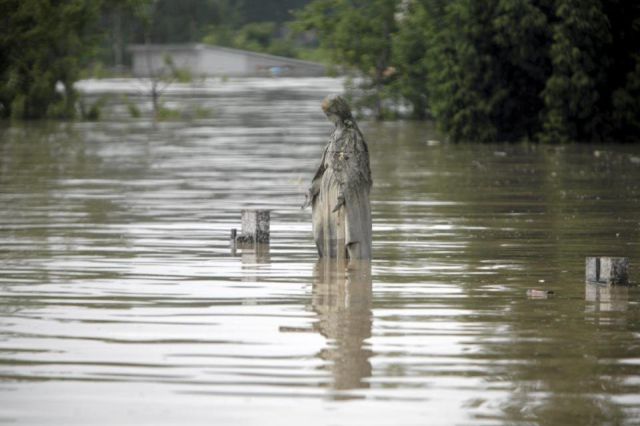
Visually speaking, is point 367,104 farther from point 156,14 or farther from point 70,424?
point 156,14

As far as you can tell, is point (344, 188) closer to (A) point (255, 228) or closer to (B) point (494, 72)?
(A) point (255, 228)

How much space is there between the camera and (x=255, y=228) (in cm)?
1559

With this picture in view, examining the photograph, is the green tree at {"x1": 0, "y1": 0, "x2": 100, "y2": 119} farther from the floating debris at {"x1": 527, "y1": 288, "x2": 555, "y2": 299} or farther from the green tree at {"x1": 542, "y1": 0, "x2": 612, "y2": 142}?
→ the floating debris at {"x1": 527, "y1": 288, "x2": 555, "y2": 299}

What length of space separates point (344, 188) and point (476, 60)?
22.2 metres

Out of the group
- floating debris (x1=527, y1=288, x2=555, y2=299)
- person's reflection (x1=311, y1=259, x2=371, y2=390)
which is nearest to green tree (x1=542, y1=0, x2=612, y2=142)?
person's reflection (x1=311, y1=259, x2=371, y2=390)

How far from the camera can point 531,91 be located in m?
36.3

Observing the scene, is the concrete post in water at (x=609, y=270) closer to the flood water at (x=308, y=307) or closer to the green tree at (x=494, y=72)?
the flood water at (x=308, y=307)

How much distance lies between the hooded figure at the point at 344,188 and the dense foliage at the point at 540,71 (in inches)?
814

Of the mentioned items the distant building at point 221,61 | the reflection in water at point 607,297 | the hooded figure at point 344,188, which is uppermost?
the hooded figure at point 344,188

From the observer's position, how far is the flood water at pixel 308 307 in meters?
8.46

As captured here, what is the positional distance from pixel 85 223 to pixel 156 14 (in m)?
92.3

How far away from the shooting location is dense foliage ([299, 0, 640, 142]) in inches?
1351

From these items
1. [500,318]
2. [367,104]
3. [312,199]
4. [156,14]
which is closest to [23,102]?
[367,104]

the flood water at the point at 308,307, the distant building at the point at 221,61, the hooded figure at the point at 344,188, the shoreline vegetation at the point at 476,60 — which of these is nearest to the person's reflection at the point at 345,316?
the flood water at the point at 308,307
